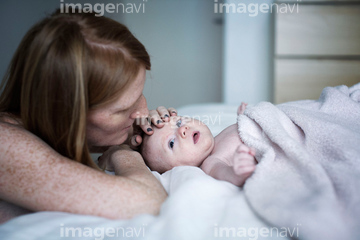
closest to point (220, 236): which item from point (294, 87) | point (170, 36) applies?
point (294, 87)

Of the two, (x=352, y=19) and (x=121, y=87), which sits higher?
(x=352, y=19)

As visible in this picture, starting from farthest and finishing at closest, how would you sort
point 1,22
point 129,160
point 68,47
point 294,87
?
point 294,87 → point 1,22 → point 129,160 → point 68,47

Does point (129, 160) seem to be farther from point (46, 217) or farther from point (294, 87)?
point (294, 87)

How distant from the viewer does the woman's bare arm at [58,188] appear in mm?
638

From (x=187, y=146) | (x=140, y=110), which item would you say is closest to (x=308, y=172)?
(x=187, y=146)

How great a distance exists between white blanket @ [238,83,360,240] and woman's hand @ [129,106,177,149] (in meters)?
0.31

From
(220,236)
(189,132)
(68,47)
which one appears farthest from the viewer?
(189,132)

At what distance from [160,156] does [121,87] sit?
380 millimetres

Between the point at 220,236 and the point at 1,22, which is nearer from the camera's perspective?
the point at 220,236

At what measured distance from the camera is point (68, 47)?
0.69 m

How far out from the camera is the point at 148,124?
1070mm

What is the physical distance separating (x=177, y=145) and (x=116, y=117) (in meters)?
0.29

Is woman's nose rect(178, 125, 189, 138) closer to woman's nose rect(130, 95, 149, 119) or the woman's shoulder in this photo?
woman's nose rect(130, 95, 149, 119)

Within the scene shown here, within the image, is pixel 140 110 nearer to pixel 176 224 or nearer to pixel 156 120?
pixel 156 120
